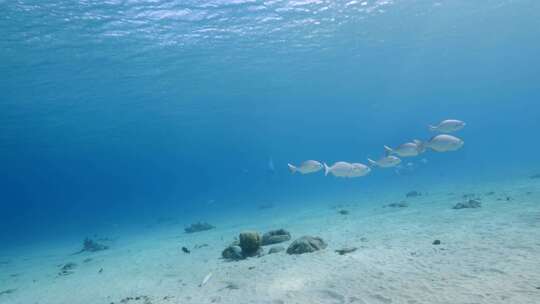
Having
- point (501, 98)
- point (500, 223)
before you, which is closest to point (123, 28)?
point (500, 223)

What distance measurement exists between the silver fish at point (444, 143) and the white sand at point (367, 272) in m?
2.42

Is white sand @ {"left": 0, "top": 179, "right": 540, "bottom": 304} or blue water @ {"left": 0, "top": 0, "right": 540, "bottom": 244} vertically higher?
blue water @ {"left": 0, "top": 0, "right": 540, "bottom": 244}

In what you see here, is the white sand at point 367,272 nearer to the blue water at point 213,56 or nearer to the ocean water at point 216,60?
the ocean water at point 216,60

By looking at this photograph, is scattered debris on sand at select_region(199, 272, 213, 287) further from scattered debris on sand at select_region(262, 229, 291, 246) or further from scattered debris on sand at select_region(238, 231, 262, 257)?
scattered debris on sand at select_region(262, 229, 291, 246)

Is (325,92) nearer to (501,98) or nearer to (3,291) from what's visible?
(3,291)

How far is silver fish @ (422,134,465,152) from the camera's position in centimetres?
975

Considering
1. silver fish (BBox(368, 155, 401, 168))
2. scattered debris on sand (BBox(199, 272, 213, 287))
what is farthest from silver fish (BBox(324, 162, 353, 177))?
scattered debris on sand (BBox(199, 272, 213, 287))

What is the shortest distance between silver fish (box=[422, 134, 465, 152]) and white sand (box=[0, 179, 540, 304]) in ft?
7.93

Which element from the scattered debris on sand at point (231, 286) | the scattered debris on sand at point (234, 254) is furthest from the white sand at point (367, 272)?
the scattered debris on sand at point (234, 254)

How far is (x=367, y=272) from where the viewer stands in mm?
7547

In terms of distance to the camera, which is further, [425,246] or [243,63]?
[243,63]

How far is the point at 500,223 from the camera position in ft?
35.0

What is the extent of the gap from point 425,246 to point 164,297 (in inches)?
253

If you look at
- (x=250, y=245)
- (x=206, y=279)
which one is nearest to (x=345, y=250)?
(x=250, y=245)
